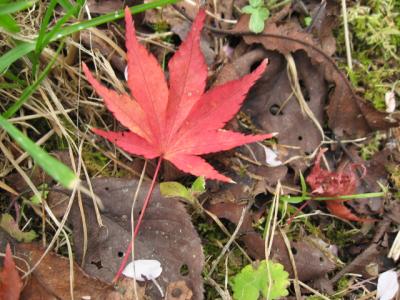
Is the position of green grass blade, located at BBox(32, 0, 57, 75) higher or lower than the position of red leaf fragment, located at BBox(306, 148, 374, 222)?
higher

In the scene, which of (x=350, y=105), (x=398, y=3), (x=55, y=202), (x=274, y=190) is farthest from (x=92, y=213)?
(x=398, y=3)

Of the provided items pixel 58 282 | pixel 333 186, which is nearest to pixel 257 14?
pixel 333 186

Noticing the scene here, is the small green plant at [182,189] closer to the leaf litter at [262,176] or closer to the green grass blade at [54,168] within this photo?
the leaf litter at [262,176]

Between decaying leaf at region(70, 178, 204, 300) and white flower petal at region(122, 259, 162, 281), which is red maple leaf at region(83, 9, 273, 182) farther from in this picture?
white flower petal at region(122, 259, 162, 281)

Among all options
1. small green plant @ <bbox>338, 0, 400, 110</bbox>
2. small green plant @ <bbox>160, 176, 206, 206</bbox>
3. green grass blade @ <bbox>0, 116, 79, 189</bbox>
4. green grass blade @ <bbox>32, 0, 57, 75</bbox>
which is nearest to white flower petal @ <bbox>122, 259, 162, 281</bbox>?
small green plant @ <bbox>160, 176, 206, 206</bbox>

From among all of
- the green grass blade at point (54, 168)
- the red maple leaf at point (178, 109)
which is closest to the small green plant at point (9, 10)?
the red maple leaf at point (178, 109)

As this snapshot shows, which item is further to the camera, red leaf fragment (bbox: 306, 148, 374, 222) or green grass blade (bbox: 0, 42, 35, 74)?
red leaf fragment (bbox: 306, 148, 374, 222)
